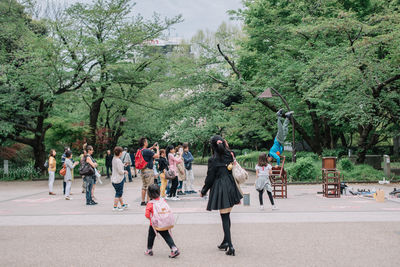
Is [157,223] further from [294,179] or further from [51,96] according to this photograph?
[51,96]

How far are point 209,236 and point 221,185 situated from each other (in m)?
1.54

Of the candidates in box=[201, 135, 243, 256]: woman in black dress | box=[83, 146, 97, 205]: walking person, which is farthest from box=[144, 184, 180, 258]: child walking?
box=[83, 146, 97, 205]: walking person

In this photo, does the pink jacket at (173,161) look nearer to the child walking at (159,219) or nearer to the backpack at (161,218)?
the child walking at (159,219)

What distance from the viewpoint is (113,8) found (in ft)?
77.9

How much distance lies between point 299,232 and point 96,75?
18740 millimetres

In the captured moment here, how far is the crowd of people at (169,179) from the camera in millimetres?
5495

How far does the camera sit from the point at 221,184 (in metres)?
5.75

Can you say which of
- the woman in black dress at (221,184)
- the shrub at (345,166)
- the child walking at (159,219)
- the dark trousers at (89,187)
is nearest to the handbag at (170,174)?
the dark trousers at (89,187)

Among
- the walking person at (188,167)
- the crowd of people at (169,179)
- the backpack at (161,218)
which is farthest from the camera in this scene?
the walking person at (188,167)

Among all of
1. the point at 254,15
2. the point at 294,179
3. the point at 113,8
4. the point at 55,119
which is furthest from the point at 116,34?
the point at 294,179

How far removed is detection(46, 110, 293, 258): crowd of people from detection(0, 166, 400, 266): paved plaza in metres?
0.42

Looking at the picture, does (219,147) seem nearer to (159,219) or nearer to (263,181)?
(159,219)

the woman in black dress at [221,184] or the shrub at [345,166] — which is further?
the shrub at [345,166]

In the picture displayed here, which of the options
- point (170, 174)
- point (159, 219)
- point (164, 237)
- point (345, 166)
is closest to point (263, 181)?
point (170, 174)
